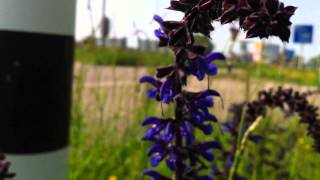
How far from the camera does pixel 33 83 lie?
178 cm

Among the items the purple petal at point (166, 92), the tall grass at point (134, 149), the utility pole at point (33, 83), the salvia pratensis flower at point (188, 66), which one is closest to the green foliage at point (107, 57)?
the tall grass at point (134, 149)

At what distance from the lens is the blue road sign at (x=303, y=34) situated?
246 cm

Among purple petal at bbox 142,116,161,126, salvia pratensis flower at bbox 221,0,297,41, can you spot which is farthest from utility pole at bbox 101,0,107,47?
salvia pratensis flower at bbox 221,0,297,41

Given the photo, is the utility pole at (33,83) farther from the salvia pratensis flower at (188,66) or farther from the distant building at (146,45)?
the distant building at (146,45)

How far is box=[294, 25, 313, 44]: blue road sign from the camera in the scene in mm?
2461

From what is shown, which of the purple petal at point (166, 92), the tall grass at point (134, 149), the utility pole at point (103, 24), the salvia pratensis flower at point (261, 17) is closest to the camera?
the salvia pratensis flower at point (261, 17)

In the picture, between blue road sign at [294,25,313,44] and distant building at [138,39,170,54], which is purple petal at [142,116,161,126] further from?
distant building at [138,39,170,54]

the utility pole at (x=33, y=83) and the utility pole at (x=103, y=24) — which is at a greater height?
the utility pole at (x=103, y=24)

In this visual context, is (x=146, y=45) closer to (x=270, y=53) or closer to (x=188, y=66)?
(x=270, y=53)

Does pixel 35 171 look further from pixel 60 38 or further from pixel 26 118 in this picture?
pixel 60 38

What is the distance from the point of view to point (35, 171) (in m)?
1.81

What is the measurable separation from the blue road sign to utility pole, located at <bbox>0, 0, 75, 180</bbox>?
1.02 metres

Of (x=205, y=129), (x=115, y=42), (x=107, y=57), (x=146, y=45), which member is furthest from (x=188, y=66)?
(x=107, y=57)

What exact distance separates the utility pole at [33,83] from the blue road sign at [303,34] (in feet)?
3.35
